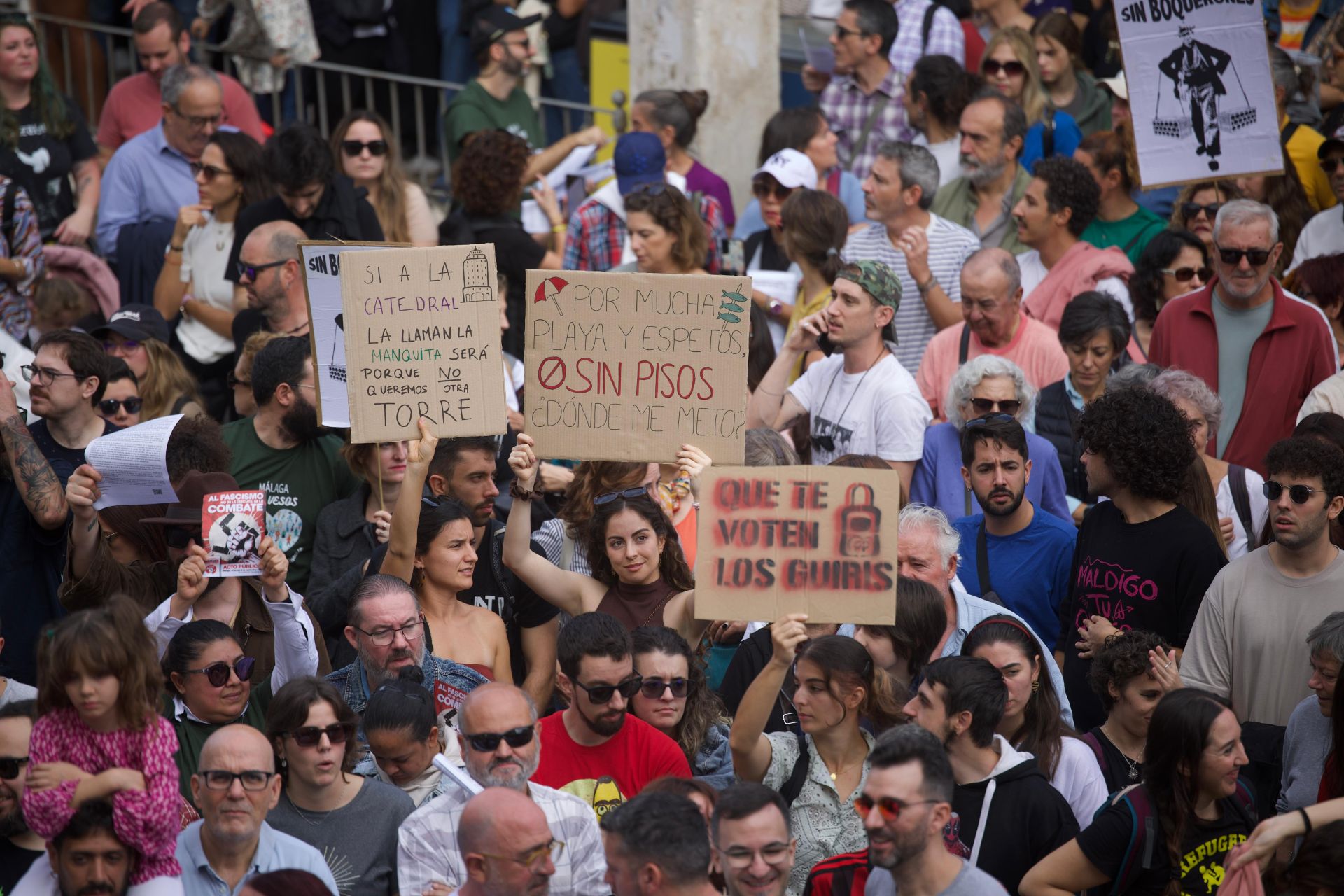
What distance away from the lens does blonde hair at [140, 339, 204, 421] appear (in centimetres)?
840

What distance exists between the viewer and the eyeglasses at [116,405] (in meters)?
7.75

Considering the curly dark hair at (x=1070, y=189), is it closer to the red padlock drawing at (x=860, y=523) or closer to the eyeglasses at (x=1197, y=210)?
the eyeglasses at (x=1197, y=210)

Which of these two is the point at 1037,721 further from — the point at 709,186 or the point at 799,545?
the point at 709,186

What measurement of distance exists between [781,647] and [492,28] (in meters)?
6.71

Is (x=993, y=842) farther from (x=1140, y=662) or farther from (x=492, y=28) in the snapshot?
(x=492, y=28)

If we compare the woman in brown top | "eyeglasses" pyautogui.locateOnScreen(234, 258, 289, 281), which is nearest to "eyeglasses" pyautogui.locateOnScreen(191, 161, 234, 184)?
"eyeglasses" pyautogui.locateOnScreen(234, 258, 289, 281)

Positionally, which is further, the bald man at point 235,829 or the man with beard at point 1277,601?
the man with beard at point 1277,601

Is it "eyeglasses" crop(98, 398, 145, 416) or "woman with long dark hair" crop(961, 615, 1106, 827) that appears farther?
"eyeglasses" crop(98, 398, 145, 416)

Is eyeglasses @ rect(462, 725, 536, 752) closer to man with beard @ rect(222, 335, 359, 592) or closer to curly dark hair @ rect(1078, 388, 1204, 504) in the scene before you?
man with beard @ rect(222, 335, 359, 592)

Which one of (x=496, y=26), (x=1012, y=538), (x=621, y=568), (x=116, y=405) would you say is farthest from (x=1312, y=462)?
(x=496, y=26)

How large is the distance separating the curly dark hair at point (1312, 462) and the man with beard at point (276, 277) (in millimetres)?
4410

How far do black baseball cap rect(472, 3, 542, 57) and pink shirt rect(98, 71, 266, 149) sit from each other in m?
1.46

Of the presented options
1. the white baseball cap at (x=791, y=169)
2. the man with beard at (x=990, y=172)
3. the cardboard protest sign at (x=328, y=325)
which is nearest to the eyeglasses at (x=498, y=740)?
the cardboard protest sign at (x=328, y=325)

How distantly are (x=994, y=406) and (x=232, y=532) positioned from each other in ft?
10.6
